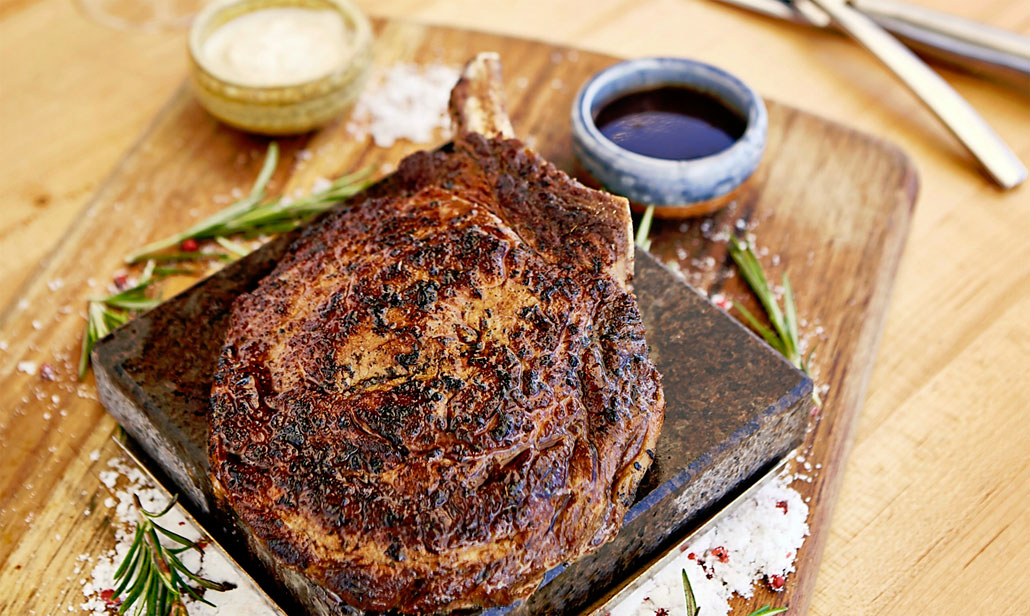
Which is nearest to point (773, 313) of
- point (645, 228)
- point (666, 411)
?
point (645, 228)

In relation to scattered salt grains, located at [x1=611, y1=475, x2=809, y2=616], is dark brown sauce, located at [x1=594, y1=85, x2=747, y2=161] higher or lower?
higher

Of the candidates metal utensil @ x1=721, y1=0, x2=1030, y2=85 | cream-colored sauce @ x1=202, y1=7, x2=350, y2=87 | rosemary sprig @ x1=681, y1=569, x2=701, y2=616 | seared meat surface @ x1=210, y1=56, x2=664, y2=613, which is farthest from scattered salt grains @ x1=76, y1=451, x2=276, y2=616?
metal utensil @ x1=721, y1=0, x2=1030, y2=85

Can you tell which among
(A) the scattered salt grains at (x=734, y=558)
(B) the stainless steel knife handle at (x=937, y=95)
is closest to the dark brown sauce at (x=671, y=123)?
(B) the stainless steel knife handle at (x=937, y=95)

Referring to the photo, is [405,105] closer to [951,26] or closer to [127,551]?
[127,551]

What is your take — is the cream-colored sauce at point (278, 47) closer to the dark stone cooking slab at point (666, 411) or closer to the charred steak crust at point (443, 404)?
the dark stone cooking slab at point (666, 411)

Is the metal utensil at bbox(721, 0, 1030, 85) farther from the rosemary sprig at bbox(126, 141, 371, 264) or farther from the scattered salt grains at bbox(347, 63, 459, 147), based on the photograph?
the rosemary sprig at bbox(126, 141, 371, 264)

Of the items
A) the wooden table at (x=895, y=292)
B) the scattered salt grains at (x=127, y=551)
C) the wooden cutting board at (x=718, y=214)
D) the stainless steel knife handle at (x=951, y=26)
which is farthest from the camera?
the stainless steel knife handle at (x=951, y=26)
